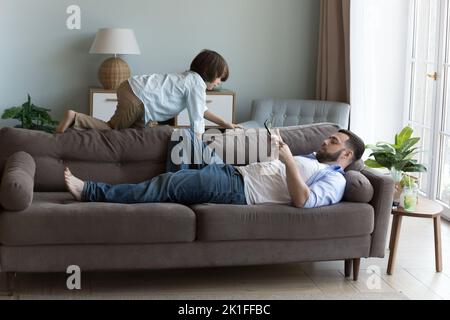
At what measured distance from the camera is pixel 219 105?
6.36m

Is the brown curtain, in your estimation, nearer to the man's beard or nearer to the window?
the window

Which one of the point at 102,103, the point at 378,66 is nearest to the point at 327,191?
the point at 378,66

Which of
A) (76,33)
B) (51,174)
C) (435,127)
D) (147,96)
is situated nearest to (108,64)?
(76,33)

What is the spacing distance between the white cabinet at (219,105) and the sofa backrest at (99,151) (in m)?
2.10

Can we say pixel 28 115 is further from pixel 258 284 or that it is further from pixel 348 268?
pixel 348 268

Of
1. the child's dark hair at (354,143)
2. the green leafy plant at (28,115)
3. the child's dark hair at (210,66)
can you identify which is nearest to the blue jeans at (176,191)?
the child's dark hair at (354,143)

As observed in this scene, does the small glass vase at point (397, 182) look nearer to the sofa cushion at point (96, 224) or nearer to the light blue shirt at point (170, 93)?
the light blue shirt at point (170, 93)

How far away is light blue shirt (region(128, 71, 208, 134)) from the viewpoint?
4.34 metres

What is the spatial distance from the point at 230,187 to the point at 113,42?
9.17 feet

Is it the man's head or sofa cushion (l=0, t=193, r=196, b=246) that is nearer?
sofa cushion (l=0, t=193, r=196, b=246)

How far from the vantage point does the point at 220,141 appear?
418 cm

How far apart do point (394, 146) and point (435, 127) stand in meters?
1.38

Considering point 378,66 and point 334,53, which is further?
→ point 334,53

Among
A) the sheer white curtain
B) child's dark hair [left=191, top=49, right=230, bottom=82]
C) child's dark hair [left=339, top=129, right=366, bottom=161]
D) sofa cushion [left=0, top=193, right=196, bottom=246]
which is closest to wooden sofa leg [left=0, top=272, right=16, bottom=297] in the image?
sofa cushion [left=0, top=193, right=196, bottom=246]
